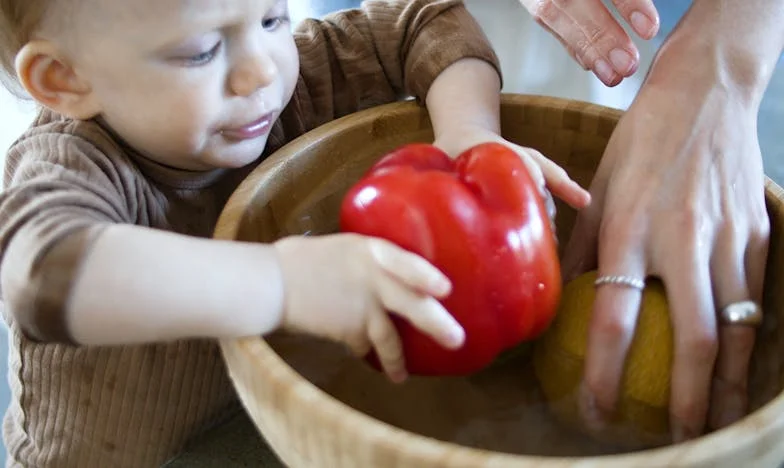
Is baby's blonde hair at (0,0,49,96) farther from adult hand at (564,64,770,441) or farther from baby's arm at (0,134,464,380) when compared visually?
adult hand at (564,64,770,441)

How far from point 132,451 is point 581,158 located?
51cm

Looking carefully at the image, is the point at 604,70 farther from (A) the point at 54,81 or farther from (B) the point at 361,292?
(A) the point at 54,81

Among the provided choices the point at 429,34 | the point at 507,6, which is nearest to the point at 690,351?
the point at 429,34

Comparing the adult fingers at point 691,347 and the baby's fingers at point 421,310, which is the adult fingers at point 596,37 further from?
the baby's fingers at point 421,310

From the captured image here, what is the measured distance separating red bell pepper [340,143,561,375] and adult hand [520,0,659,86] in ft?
0.60

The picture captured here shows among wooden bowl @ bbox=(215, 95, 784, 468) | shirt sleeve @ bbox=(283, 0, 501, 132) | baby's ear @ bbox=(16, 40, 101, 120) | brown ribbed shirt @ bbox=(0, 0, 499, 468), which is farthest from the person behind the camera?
shirt sleeve @ bbox=(283, 0, 501, 132)

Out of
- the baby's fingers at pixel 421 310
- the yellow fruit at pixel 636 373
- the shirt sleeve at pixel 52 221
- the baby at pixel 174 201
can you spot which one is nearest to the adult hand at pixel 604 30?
the baby at pixel 174 201

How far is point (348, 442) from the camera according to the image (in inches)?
16.6

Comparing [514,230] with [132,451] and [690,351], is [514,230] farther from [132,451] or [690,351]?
[132,451]

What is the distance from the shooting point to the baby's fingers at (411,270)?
50 centimetres

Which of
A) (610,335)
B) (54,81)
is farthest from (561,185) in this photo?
(54,81)

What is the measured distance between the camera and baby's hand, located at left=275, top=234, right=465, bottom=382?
0.50 m

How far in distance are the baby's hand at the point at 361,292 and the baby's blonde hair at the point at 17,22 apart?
273mm

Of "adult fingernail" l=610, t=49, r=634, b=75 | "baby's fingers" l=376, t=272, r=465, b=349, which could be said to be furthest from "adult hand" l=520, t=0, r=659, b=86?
"baby's fingers" l=376, t=272, r=465, b=349
